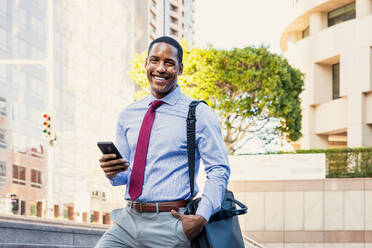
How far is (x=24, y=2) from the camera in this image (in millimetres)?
22156

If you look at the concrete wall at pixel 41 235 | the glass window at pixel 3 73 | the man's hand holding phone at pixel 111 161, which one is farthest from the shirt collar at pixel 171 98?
the glass window at pixel 3 73

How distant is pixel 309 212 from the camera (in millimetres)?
21719

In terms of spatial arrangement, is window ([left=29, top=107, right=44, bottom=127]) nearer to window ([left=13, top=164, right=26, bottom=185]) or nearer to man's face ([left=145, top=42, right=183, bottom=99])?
window ([left=13, top=164, right=26, bottom=185])

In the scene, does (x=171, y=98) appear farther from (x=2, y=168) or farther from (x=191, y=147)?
(x=2, y=168)

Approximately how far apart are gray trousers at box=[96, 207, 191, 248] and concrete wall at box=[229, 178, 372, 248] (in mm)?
18779

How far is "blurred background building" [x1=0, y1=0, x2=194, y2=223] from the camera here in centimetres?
2069

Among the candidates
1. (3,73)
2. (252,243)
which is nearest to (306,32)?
(252,243)

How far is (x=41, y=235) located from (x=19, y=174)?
39.5 ft

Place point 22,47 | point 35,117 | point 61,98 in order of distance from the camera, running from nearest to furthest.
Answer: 1. point 22,47
2. point 35,117
3. point 61,98

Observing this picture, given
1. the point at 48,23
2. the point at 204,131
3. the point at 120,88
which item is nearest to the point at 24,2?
the point at 48,23

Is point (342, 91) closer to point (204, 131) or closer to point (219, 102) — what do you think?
point (219, 102)

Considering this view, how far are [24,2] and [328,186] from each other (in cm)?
1118

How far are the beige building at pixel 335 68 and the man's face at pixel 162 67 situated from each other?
2815 centimetres

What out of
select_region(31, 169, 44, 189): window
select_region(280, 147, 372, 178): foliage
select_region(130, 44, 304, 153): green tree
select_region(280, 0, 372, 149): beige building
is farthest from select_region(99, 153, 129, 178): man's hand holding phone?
select_region(280, 0, 372, 149): beige building
